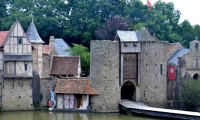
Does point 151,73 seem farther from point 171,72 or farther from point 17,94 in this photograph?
point 17,94

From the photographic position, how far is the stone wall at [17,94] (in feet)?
104

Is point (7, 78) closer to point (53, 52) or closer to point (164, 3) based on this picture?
point (53, 52)

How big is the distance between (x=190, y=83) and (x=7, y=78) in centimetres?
1563

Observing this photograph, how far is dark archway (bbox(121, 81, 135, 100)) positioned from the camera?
3328cm

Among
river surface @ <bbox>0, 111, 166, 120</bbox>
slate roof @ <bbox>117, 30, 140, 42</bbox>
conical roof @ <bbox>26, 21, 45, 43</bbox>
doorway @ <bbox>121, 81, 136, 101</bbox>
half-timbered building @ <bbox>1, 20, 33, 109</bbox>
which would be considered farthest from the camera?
conical roof @ <bbox>26, 21, 45, 43</bbox>

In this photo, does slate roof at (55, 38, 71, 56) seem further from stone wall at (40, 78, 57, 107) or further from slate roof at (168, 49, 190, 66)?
Result: slate roof at (168, 49, 190, 66)

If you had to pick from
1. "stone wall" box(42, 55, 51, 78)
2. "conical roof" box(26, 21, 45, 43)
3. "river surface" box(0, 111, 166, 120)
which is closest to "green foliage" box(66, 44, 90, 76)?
"stone wall" box(42, 55, 51, 78)

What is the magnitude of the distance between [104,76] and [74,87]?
8.89 feet

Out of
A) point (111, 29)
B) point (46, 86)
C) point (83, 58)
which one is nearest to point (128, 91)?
point (46, 86)

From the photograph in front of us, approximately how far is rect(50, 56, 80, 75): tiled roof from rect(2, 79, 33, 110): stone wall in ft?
11.5

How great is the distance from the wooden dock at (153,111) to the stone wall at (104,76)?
3.54 feet

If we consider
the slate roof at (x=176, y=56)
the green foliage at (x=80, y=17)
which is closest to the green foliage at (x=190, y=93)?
the slate roof at (x=176, y=56)

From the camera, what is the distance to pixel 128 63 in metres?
32.7

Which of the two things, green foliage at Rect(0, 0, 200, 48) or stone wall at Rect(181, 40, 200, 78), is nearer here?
stone wall at Rect(181, 40, 200, 78)
